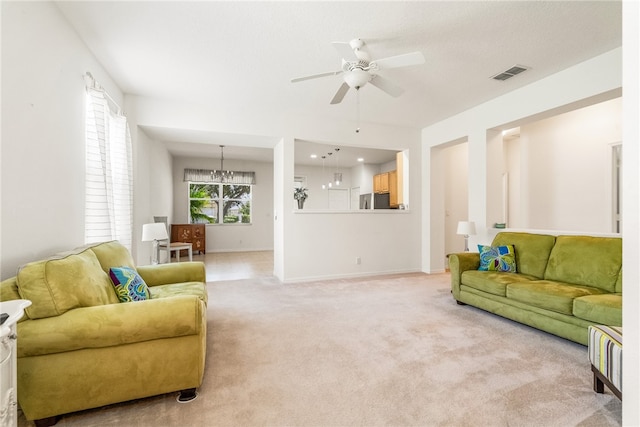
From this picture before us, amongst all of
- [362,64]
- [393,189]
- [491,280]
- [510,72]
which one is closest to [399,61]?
[362,64]

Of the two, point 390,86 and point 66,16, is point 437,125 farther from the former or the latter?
point 66,16

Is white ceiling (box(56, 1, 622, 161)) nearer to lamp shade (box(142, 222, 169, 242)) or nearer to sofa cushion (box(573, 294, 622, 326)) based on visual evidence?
lamp shade (box(142, 222, 169, 242))

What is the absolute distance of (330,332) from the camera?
8.64 ft

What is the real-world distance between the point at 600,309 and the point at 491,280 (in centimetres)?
89

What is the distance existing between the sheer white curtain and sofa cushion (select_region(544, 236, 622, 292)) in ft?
15.0

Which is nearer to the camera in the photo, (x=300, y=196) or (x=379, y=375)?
(x=379, y=375)

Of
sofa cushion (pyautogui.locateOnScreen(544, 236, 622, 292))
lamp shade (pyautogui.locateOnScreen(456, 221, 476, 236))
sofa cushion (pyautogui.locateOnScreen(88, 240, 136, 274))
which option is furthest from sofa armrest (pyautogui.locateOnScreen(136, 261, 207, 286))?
sofa cushion (pyautogui.locateOnScreen(544, 236, 622, 292))

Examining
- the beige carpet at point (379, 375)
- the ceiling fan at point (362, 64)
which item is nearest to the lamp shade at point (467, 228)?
the beige carpet at point (379, 375)

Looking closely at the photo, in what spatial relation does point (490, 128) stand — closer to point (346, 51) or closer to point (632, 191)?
point (346, 51)

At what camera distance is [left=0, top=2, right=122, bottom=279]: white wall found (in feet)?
5.55

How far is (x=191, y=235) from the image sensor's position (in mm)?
7547

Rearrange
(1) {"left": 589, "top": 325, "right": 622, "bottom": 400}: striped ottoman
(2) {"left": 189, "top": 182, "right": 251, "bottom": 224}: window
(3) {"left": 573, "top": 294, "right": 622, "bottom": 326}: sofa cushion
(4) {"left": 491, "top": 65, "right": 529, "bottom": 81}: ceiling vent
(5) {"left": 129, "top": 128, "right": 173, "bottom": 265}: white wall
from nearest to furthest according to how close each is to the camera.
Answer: (1) {"left": 589, "top": 325, "right": 622, "bottom": 400}: striped ottoman < (3) {"left": 573, "top": 294, "right": 622, "bottom": 326}: sofa cushion < (4) {"left": 491, "top": 65, "right": 529, "bottom": 81}: ceiling vent < (5) {"left": 129, "top": 128, "right": 173, "bottom": 265}: white wall < (2) {"left": 189, "top": 182, "right": 251, "bottom": 224}: window

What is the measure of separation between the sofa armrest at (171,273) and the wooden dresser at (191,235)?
4.94m

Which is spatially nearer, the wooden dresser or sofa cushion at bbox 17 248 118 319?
sofa cushion at bbox 17 248 118 319
